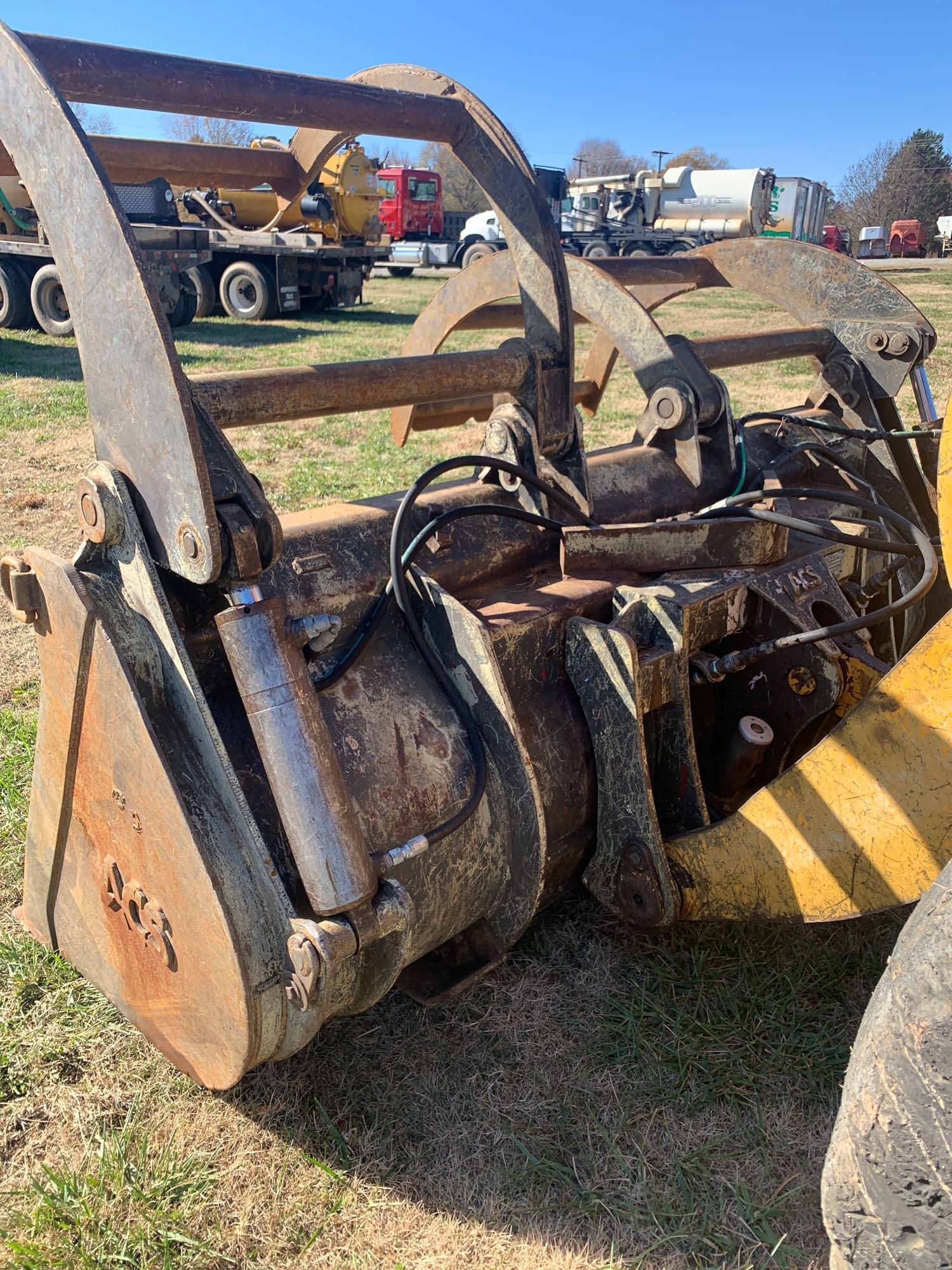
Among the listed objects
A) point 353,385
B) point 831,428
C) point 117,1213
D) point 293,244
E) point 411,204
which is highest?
point 411,204

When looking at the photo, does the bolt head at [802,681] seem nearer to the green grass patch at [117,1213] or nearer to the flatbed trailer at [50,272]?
the green grass patch at [117,1213]

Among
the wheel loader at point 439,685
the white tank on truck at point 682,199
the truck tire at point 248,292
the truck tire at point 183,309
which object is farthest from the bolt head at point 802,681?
the white tank on truck at point 682,199

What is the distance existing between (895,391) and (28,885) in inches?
116

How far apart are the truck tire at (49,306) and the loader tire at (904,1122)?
1370 centimetres

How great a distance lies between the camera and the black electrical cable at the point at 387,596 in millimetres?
1887

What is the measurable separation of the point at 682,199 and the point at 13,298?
23624 millimetres

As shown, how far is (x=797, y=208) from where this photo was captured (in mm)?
38219

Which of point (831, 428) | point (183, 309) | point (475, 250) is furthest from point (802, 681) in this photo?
point (475, 250)

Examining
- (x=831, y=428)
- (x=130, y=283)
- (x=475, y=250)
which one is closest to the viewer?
(x=130, y=283)

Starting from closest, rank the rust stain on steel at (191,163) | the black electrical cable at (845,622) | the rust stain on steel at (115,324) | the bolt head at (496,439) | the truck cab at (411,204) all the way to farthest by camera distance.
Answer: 1. the rust stain on steel at (115,324)
2. the black electrical cable at (845,622)
3. the bolt head at (496,439)
4. the rust stain on steel at (191,163)
5. the truck cab at (411,204)

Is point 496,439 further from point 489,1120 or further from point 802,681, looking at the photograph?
point 489,1120

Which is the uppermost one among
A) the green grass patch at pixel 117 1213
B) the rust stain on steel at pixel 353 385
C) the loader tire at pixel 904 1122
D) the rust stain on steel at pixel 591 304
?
the rust stain on steel at pixel 591 304

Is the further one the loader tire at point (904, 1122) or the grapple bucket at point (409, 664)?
the grapple bucket at point (409, 664)

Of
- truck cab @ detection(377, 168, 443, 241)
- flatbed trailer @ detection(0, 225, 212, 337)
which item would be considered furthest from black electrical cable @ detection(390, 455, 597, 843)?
truck cab @ detection(377, 168, 443, 241)
